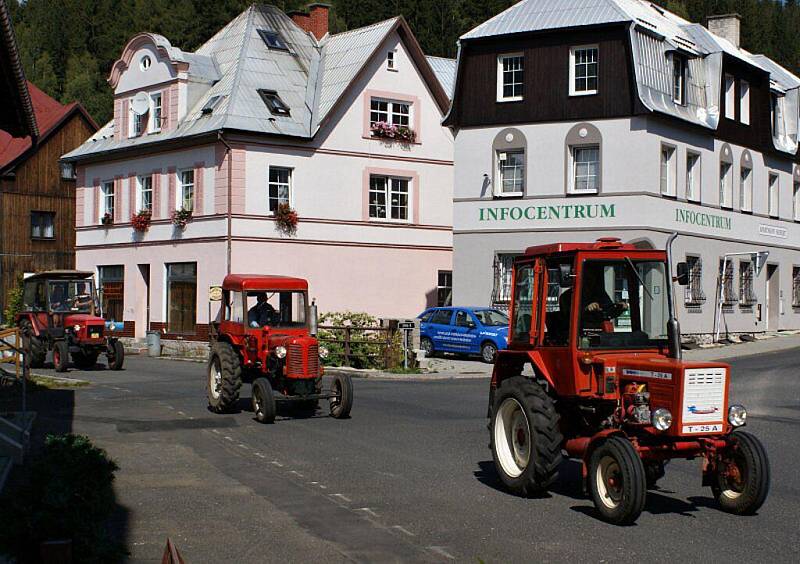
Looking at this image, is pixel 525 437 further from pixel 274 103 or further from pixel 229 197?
pixel 274 103

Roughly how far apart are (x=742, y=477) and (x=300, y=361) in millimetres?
8855

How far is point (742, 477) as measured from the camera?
34.2 ft

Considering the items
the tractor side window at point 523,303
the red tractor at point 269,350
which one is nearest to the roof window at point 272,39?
the red tractor at point 269,350

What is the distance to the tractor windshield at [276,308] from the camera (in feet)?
61.5

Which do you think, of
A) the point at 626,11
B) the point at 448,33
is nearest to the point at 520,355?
the point at 626,11

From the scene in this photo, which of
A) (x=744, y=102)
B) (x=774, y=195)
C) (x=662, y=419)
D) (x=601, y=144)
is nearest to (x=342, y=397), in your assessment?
(x=662, y=419)

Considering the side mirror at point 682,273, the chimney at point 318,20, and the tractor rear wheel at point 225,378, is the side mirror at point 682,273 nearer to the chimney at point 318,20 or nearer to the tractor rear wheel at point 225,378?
the tractor rear wheel at point 225,378

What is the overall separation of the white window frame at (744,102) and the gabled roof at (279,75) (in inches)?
425

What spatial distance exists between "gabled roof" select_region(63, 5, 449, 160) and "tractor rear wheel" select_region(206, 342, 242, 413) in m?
20.1

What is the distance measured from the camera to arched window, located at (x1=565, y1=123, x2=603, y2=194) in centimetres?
3572

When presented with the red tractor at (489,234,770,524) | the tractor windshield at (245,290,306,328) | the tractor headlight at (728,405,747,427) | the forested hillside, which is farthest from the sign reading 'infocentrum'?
the forested hillside

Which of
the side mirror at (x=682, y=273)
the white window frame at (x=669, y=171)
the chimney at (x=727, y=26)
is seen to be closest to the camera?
the side mirror at (x=682, y=273)

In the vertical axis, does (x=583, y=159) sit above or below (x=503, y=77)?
below

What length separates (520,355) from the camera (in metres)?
12.1
